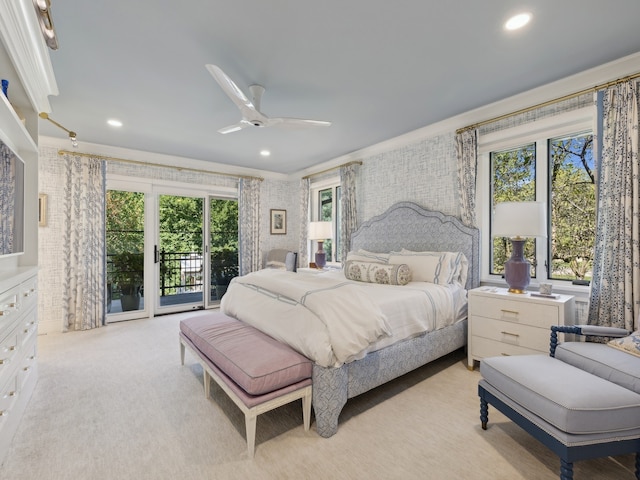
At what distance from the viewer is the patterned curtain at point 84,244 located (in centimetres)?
399

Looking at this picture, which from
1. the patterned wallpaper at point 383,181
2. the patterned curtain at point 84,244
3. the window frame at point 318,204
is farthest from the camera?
the window frame at point 318,204

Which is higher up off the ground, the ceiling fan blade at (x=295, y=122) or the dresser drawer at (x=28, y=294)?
the ceiling fan blade at (x=295, y=122)

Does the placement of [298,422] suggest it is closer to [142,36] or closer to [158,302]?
[142,36]

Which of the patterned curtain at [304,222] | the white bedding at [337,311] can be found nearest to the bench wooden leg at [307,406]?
the white bedding at [337,311]

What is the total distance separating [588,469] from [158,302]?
17.0 feet

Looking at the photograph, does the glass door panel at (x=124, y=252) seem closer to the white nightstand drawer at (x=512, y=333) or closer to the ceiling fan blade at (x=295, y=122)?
the ceiling fan blade at (x=295, y=122)

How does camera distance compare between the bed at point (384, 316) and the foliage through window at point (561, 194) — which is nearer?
the bed at point (384, 316)

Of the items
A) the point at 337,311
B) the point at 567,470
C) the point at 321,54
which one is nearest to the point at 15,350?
the point at 337,311

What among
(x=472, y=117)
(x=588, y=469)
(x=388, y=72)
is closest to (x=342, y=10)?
(x=388, y=72)

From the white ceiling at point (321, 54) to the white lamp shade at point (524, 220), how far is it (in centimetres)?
109

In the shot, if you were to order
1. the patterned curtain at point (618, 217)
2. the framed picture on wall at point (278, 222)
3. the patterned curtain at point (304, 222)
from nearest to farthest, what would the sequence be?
the patterned curtain at point (618, 217) < the patterned curtain at point (304, 222) < the framed picture on wall at point (278, 222)

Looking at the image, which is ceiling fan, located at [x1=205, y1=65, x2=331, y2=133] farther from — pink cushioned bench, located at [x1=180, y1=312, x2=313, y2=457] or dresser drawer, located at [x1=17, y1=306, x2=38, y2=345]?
dresser drawer, located at [x1=17, y1=306, x2=38, y2=345]

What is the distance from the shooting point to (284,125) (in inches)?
113

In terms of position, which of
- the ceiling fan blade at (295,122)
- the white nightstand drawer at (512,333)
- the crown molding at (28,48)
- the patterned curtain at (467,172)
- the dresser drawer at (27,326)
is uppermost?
the crown molding at (28,48)
